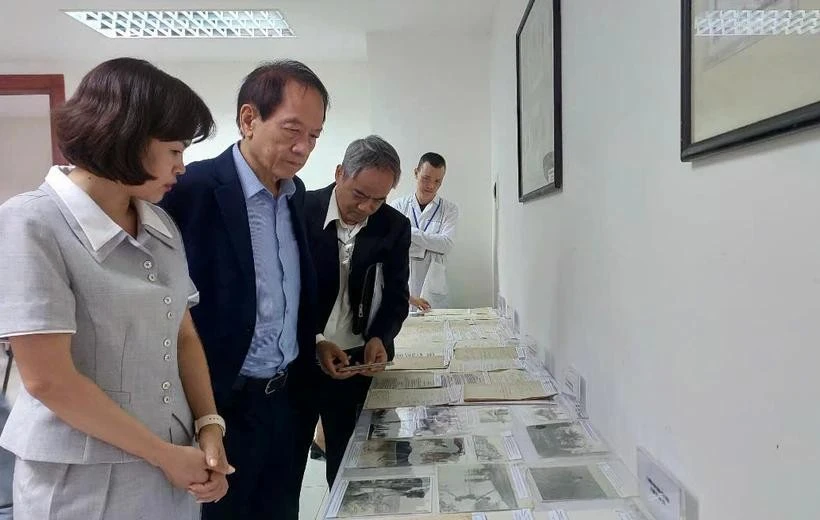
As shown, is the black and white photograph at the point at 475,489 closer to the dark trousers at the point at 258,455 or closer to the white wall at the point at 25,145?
the dark trousers at the point at 258,455

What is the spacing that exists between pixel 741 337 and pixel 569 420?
722mm

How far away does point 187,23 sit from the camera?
3850 millimetres

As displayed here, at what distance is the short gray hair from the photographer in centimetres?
149

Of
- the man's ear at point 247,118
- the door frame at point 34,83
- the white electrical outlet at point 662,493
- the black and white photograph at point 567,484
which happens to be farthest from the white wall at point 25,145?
the white electrical outlet at point 662,493

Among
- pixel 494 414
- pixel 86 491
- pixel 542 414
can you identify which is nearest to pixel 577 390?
pixel 542 414

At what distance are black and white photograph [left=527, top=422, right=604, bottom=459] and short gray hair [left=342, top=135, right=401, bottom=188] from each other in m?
0.76

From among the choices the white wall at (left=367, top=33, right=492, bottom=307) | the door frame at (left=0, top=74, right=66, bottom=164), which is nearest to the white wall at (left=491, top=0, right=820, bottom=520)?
the white wall at (left=367, top=33, right=492, bottom=307)

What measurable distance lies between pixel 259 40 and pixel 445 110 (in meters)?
1.49

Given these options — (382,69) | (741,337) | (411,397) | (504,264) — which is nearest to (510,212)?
(504,264)

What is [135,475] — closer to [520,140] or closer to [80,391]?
[80,391]

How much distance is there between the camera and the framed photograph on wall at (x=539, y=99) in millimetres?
1498

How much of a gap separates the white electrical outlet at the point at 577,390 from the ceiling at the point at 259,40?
274 centimetres

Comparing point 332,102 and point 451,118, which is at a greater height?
point 332,102

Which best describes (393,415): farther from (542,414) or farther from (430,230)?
(430,230)
